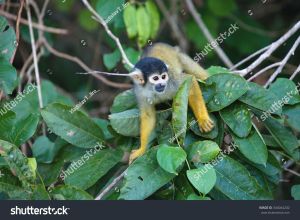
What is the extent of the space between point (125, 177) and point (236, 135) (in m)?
0.73

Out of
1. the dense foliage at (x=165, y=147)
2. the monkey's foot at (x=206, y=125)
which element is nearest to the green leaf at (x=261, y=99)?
the dense foliage at (x=165, y=147)

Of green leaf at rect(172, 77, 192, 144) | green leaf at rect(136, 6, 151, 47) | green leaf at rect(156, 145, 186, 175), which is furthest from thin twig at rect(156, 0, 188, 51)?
green leaf at rect(156, 145, 186, 175)

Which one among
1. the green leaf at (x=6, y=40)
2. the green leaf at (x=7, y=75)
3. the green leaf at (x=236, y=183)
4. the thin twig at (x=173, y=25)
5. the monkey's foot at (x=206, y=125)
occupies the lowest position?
the green leaf at (x=236, y=183)

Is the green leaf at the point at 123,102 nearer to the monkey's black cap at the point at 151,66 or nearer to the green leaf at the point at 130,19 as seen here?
the monkey's black cap at the point at 151,66

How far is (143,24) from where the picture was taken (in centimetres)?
466

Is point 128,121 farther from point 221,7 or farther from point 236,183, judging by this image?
point 221,7

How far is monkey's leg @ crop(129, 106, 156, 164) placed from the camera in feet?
12.3

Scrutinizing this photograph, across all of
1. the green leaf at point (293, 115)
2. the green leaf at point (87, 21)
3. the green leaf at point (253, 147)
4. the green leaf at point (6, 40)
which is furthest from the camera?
the green leaf at point (87, 21)

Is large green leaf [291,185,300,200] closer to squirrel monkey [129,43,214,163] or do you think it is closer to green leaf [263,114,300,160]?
green leaf [263,114,300,160]

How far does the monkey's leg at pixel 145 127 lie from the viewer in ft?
12.3

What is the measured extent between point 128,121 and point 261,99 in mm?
795

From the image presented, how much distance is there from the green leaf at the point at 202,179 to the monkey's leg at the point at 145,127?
84cm

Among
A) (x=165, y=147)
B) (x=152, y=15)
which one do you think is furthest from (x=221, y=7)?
(x=165, y=147)

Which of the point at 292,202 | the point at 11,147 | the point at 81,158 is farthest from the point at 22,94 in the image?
the point at 292,202
